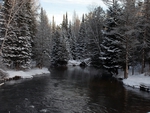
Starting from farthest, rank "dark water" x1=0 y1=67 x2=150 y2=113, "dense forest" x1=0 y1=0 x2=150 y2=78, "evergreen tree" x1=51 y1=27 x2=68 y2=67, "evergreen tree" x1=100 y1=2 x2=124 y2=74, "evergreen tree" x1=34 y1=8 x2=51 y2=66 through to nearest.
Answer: "evergreen tree" x1=51 y1=27 x2=68 y2=67, "evergreen tree" x1=34 y1=8 x2=51 y2=66, "evergreen tree" x1=100 y1=2 x2=124 y2=74, "dense forest" x1=0 y1=0 x2=150 y2=78, "dark water" x1=0 y1=67 x2=150 y2=113

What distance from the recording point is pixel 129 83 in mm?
25875

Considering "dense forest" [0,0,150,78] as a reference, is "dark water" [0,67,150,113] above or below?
below

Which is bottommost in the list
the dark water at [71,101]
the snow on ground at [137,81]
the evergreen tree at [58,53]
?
the dark water at [71,101]

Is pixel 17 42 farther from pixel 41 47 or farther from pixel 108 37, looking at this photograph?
pixel 108 37

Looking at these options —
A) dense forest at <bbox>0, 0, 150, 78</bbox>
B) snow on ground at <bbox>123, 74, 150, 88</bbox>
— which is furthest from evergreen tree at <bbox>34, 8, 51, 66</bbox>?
snow on ground at <bbox>123, 74, 150, 88</bbox>

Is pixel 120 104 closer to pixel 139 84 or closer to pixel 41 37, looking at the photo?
pixel 139 84

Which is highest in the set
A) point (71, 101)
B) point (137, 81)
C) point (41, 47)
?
point (41, 47)

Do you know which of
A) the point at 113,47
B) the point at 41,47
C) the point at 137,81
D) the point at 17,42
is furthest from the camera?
the point at 41,47

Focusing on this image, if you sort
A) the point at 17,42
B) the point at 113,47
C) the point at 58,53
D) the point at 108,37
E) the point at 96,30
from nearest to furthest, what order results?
the point at 17,42 → the point at 113,47 → the point at 108,37 → the point at 96,30 → the point at 58,53

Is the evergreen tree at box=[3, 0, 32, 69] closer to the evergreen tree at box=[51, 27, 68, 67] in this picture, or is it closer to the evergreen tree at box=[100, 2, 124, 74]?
the evergreen tree at box=[100, 2, 124, 74]

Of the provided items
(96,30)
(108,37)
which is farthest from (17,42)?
(96,30)

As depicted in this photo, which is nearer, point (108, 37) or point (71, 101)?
point (71, 101)

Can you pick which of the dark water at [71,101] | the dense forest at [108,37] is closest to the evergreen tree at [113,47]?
the dense forest at [108,37]

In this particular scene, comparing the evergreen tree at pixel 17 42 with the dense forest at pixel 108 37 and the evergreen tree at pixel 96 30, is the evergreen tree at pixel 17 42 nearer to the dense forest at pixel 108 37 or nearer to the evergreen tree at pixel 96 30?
the dense forest at pixel 108 37
